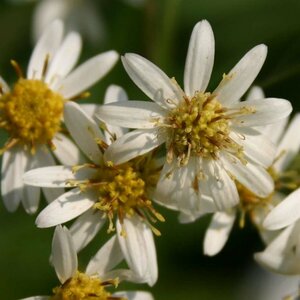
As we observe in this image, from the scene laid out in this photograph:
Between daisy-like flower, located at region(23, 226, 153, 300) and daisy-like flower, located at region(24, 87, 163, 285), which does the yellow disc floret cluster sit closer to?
daisy-like flower, located at region(23, 226, 153, 300)

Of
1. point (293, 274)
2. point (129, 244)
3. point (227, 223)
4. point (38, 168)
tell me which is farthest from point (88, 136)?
point (293, 274)

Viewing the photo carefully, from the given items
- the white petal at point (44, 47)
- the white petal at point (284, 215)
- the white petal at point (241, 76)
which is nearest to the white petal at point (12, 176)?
the white petal at point (44, 47)

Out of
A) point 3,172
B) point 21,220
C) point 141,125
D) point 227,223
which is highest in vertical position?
point 141,125

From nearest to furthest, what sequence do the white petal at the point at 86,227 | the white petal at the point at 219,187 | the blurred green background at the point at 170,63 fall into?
1. the white petal at the point at 219,187
2. the white petal at the point at 86,227
3. the blurred green background at the point at 170,63

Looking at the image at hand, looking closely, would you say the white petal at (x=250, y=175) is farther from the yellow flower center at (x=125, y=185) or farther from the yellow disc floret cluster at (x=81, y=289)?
the yellow disc floret cluster at (x=81, y=289)

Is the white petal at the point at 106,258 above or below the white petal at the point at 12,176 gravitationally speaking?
below

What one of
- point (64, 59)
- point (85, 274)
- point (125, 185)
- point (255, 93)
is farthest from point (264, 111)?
point (64, 59)

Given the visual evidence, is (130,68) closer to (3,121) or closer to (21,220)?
(3,121)
